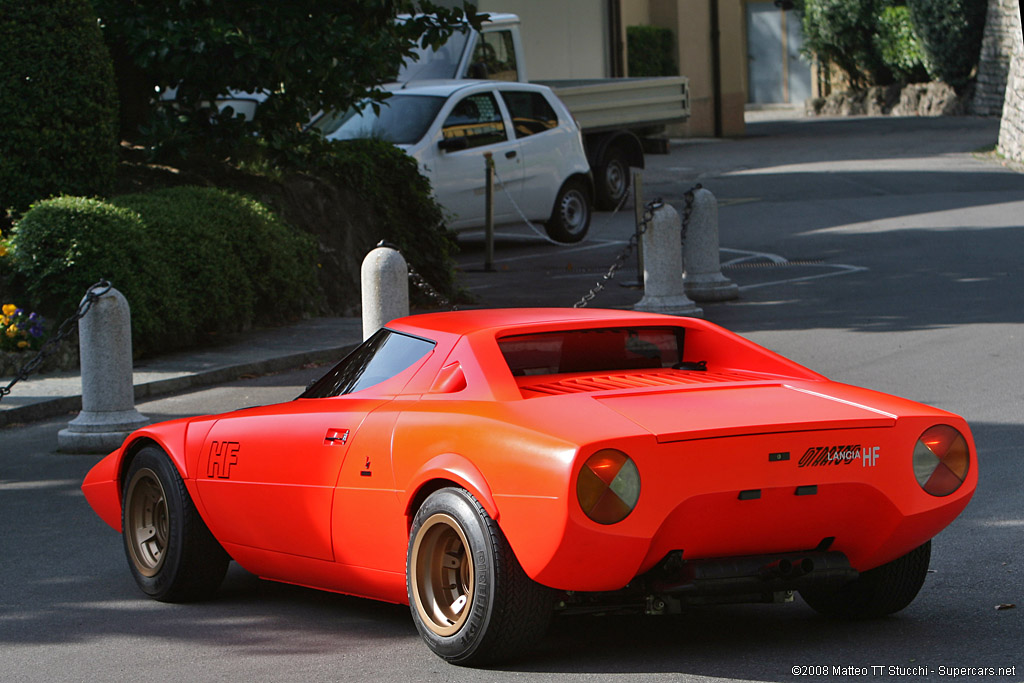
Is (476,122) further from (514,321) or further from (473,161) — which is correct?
(514,321)

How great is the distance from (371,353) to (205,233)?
7.39 metres

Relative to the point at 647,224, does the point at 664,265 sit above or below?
below

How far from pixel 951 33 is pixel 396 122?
95.9 ft

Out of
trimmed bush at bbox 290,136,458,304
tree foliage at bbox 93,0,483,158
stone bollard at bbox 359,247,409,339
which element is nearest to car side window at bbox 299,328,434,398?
stone bollard at bbox 359,247,409,339

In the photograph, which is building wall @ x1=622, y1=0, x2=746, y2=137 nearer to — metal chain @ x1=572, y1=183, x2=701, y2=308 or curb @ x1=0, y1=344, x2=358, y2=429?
metal chain @ x1=572, y1=183, x2=701, y2=308

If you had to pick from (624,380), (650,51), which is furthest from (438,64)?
(650,51)

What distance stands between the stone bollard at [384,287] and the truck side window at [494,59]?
12.2m

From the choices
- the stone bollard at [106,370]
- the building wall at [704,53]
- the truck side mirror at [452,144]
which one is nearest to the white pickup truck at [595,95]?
the truck side mirror at [452,144]

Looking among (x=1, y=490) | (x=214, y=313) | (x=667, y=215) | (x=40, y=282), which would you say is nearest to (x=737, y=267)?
(x=667, y=215)

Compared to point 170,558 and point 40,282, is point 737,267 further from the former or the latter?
point 170,558

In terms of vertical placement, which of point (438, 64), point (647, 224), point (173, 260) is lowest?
point (173, 260)

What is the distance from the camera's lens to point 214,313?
41.6 feet

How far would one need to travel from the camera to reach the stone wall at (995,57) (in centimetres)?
3825

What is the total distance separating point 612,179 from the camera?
24.0 metres
